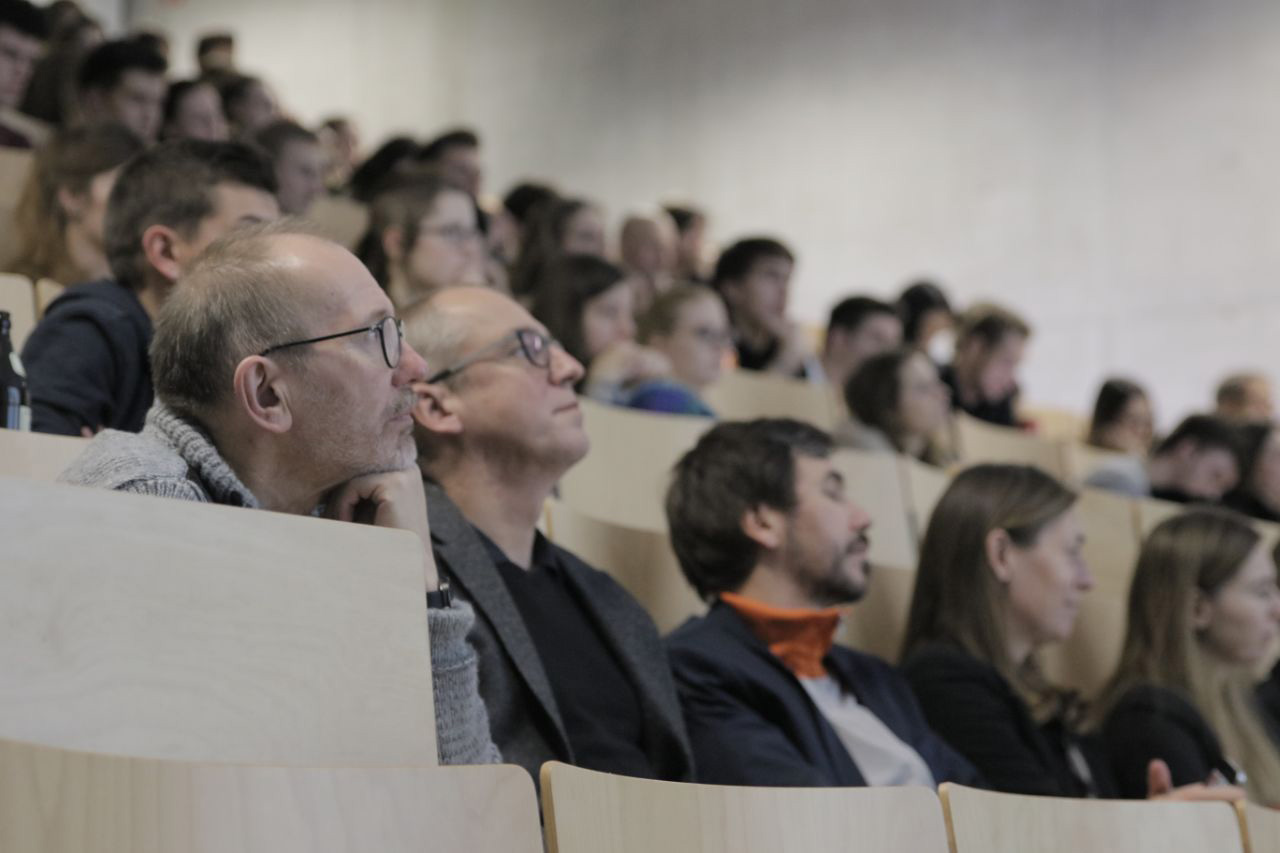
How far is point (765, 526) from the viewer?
7.55 ft

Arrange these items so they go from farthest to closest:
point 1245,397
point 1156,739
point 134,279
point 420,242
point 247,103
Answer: point 1245,397 < point 247,103 < point 420,242 < point 1156,739 < point 134,279

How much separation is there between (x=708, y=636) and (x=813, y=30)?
584 cm

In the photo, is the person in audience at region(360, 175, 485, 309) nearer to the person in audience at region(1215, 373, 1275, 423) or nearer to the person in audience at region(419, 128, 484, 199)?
the person in audience at region(419, 128, 484, 199)

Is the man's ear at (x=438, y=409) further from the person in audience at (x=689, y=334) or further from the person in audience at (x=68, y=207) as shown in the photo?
the person in audience at (x=689, y=334)

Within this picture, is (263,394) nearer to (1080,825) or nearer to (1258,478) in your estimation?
(1080,825)

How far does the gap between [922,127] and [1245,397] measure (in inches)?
89.5

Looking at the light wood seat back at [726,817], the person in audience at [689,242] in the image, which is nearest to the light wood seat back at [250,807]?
the light wood seat back at [726,817]

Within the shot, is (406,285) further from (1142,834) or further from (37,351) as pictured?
(1142,834)

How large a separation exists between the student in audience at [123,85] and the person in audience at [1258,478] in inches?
117

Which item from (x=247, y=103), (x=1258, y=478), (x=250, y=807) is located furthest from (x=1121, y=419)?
(x=250, y=807)

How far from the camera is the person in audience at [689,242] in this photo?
586 centimetres

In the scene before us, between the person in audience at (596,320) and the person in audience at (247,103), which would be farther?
the person in audience at (247,103)

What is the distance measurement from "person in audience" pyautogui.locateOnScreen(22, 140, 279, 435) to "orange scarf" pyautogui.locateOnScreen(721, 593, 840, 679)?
85cm

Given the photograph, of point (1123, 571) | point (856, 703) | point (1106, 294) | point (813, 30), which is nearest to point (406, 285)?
point (856, 703)
